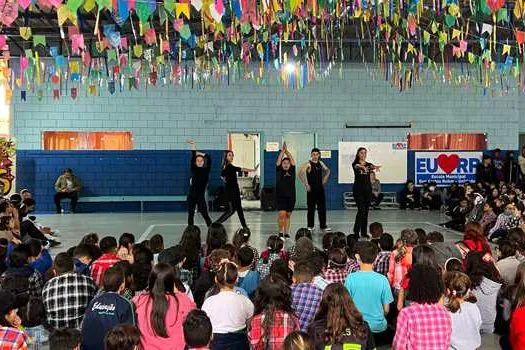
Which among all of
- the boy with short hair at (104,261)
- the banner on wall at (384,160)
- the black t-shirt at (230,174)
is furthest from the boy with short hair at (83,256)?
the banner on wall at (384,160)

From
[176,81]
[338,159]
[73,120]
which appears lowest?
[338,159]

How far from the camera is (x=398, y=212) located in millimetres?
16656

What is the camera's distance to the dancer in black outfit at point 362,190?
33.2ft

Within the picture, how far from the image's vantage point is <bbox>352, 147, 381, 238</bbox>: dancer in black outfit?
10.1 meters

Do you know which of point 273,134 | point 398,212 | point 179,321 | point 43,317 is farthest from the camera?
point 273,134

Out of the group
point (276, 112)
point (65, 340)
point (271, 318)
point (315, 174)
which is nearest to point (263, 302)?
point (271, 318)

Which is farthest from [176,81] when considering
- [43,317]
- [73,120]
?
[43,317]

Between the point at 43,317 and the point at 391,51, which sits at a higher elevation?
the point at 391,51

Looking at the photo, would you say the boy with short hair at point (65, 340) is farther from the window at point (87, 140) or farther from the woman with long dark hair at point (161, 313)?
the window at point (87, 140)

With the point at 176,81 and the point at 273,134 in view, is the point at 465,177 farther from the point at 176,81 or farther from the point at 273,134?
the point at 176,81

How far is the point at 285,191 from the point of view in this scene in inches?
408

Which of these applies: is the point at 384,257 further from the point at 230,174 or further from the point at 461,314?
the point at 230,174

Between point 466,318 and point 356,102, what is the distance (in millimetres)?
14788

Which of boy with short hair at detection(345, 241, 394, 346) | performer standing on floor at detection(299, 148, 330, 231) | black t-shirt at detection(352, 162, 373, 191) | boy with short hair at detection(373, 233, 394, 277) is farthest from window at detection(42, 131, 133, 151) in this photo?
boy with short hair at detection(345, 241, 394, 346)
